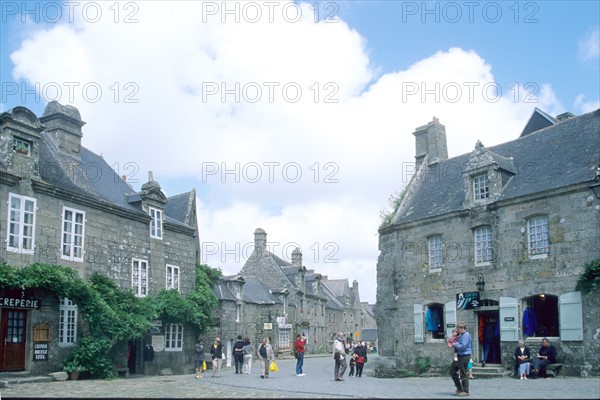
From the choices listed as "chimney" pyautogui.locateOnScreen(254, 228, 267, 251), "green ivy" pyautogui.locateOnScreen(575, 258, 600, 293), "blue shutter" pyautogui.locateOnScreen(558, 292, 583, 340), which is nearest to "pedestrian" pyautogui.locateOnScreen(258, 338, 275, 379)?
"blue shutter" pyautogui.locateOnScreen(558, 292, 583, 340)

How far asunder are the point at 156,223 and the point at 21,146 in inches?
308

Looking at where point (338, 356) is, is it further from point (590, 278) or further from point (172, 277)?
point (172, 277)

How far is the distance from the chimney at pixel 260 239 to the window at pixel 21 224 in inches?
1474

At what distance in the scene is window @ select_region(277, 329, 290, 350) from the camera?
166 feet

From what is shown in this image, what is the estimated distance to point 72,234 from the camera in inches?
862

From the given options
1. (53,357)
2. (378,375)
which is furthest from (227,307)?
(53,357)

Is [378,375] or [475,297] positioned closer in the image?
[475,297]

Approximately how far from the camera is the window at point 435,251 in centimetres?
2475

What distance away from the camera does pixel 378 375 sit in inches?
1017

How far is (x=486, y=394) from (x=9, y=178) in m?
15.3

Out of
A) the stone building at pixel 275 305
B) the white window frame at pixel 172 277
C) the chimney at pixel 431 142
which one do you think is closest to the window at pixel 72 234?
the white window frame at pixel 172 277

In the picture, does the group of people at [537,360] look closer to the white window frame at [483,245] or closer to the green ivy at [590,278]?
the green ivy at [590,278]

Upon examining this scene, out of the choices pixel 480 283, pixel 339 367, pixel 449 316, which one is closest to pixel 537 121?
pixel 480 283

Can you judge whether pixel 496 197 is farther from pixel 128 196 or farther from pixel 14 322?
pixel 14 322
